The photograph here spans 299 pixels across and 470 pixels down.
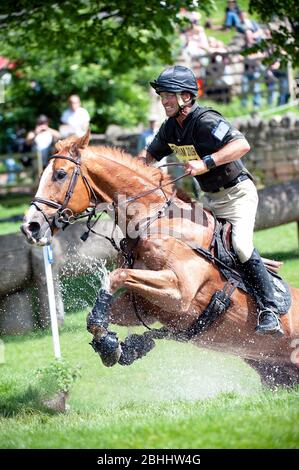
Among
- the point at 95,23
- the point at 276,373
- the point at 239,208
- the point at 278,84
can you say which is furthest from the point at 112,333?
the point at 278,84

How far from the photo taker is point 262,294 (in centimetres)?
760

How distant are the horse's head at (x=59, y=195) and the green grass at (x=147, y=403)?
1471 millimetres

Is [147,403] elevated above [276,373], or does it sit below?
below

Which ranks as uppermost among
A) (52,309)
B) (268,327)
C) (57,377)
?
(268,327)

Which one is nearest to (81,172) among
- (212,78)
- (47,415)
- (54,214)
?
(54,214)

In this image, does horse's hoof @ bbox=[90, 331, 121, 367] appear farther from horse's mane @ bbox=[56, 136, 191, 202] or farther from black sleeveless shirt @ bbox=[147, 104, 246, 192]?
black sleeveless shirt @ bbox=[147, 104, 246, 192]

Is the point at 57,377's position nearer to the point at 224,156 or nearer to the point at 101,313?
the point at 101,313

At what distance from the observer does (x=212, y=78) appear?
25781mm

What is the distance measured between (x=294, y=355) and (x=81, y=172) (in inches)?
95.0

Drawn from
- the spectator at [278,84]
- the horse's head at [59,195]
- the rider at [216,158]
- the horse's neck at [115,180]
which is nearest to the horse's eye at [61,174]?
the horse's head at [59,195]

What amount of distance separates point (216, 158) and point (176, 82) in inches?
26.2

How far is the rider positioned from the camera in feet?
23.9

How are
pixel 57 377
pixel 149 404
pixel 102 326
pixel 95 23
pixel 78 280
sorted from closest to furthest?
pixel 102 326 → pixel 57 377 → pixel 149 404 → pixel 78 280 → pixel 95 23

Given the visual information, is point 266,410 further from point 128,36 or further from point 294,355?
point 128,36
